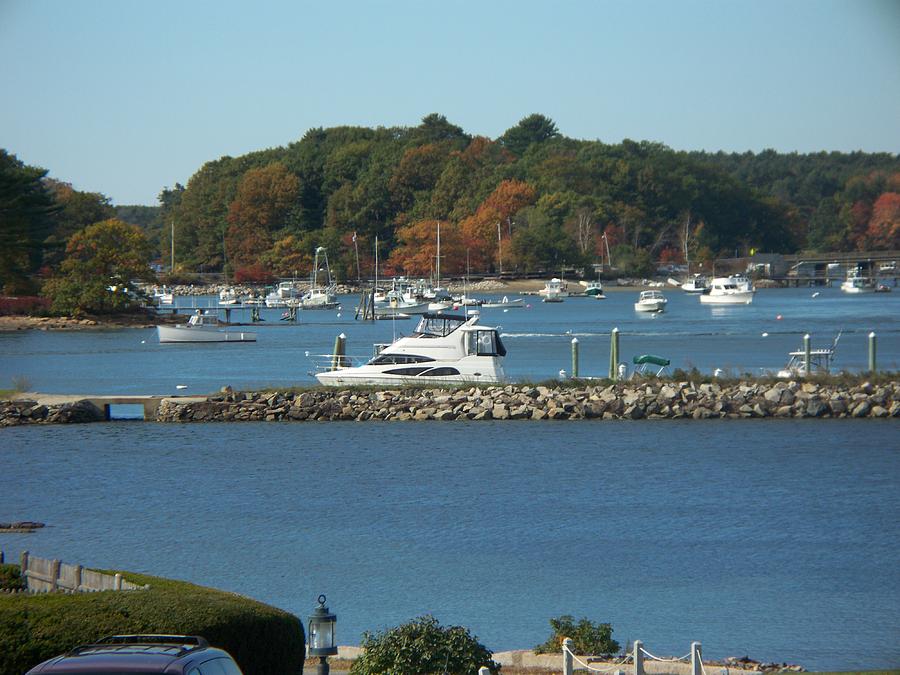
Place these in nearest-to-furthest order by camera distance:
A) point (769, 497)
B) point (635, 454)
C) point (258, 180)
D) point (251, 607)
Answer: point (251, 607)
point (769, 497)
point (635, 454)
point (258, 180)

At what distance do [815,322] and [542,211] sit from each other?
2587 inches

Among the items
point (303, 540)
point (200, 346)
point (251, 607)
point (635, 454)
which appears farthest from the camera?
point (200, 346)

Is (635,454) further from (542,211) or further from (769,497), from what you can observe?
(542,211)

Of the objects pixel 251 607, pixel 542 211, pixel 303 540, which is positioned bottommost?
pixel 303 540

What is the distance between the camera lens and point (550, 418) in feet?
122

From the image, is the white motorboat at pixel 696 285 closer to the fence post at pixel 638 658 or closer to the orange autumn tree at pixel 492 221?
the orange autumn tree at pixel 492 221

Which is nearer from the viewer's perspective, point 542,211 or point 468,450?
point 468,450

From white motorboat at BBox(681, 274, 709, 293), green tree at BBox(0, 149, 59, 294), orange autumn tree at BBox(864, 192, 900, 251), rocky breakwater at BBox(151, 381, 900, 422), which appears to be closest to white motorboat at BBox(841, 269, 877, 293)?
orange autumn tree at BBox(864, 192, 900, 251)

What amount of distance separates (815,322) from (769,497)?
225 feet

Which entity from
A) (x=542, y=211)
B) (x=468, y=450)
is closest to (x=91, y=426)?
(x=468, y=450)

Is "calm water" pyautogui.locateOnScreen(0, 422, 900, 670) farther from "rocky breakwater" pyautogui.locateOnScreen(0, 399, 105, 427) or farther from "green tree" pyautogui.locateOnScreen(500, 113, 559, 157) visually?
"green tree" pyautogui.locateOnScreen(500, 113, 559, 157)

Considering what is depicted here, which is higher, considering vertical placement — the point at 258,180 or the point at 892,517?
the point at 258,180

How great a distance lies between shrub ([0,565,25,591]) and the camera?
44.7 feet

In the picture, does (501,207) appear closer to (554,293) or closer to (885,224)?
(554,293)
